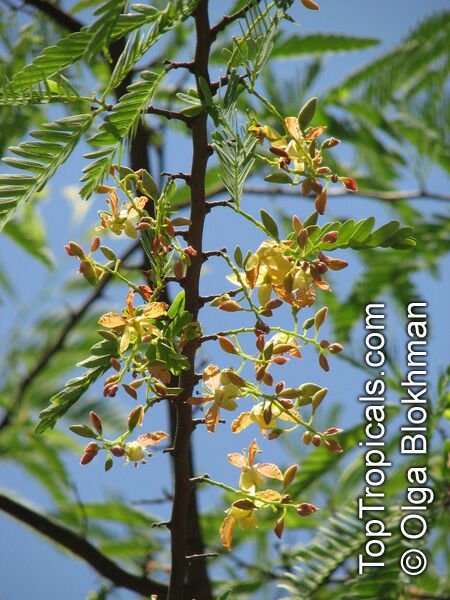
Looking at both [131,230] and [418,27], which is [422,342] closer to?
[418,27]

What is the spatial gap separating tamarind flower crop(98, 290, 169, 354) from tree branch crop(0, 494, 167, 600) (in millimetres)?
448

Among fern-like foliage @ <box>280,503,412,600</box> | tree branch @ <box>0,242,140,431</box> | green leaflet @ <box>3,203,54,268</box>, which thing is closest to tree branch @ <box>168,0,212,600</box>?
fern-like foliage @ <box>280,503,412,600</box>

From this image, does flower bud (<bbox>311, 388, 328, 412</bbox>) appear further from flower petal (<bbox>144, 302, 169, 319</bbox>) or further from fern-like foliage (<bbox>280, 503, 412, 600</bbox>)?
fern-like foliage (<bbox>280, 503, 412, 600</bbox>)

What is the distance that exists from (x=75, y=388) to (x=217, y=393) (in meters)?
0.07

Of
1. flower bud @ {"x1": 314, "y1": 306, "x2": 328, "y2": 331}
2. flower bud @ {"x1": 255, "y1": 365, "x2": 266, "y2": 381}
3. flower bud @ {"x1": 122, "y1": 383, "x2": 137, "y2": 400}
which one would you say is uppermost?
flower bud @ {"x1": 314, "y1": 306, "x2": 328, "y2": 331}

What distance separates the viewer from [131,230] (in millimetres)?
493

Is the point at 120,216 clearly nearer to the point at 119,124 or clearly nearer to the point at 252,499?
the point at 119,124

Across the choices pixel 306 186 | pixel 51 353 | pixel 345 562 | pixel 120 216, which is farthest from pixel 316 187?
pixel 51 353

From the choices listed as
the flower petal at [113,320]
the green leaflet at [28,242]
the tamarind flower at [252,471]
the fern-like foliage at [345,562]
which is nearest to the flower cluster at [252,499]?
the tamarind flower at [252,471]

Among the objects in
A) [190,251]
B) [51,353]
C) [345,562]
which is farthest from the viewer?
[51,353]

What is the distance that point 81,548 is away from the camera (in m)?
0.88

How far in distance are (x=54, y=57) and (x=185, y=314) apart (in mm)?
152

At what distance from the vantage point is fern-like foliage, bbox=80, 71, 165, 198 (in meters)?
0.47

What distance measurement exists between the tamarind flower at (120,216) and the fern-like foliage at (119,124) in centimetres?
2
